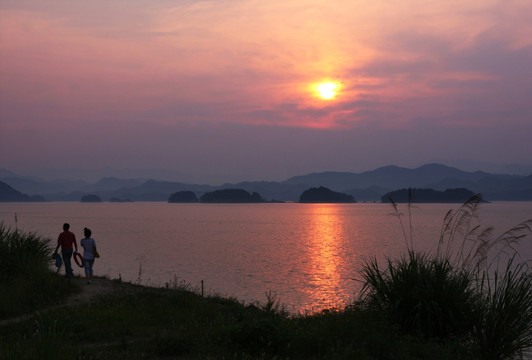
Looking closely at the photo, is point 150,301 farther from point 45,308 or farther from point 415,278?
point 415,278

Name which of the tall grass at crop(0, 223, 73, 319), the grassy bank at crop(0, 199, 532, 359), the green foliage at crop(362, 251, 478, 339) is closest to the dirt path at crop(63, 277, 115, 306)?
the tall grass at crop(0, 223, 73, 319)

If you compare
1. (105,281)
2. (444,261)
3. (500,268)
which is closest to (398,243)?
(500,268)

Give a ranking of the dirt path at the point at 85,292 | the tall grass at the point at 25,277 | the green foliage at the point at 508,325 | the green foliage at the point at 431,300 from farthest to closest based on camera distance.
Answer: the tall grass at the point at 25,277, the dirt path at the point at 85,292, the green foliage at the point at 431,300, the green foliage at the point at 508,325

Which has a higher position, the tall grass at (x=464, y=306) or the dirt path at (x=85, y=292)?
the tall grass at (x=464, y=306)

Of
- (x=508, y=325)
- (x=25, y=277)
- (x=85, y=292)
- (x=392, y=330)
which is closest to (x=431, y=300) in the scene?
(x=392, y=330)

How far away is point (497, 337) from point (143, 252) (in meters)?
54.9

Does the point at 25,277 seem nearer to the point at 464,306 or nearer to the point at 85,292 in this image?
the point at 85,292

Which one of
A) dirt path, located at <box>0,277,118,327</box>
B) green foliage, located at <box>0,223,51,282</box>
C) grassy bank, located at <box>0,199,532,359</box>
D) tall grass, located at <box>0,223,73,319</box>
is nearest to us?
grassy bank, located at <box>0,199,532,359</box>

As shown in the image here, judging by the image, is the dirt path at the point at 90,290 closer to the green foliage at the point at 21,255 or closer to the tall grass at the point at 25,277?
the tall grass at the point at 25,277

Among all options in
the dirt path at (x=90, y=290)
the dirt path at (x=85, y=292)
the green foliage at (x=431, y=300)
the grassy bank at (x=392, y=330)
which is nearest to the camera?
the grassy bank at (x=392, y=330)

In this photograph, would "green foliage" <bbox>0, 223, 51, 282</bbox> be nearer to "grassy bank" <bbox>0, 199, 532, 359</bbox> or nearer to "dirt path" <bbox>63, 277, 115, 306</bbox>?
"dirt path" <bbox>63, 277, 115, 306</bbox>

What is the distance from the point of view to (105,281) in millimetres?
20828

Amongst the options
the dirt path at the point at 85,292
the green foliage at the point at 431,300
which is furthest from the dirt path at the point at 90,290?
the green foliage at the point at 431,300

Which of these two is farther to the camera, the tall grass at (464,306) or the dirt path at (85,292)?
the dirt path at (85,292)
